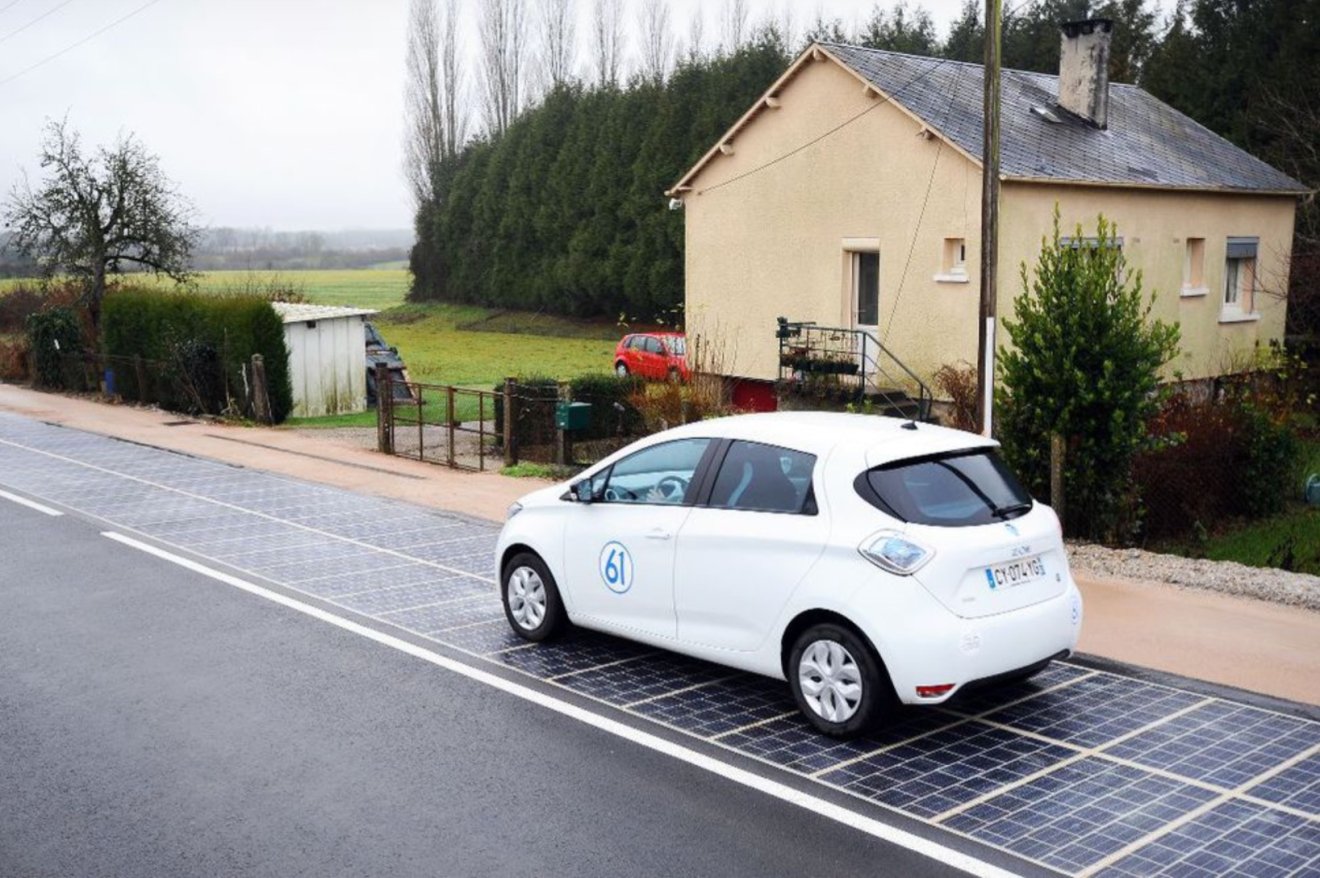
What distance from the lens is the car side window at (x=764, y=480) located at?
7.39 metres

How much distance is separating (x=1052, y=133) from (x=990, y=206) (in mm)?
11693

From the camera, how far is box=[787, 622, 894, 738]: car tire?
22.6 ft

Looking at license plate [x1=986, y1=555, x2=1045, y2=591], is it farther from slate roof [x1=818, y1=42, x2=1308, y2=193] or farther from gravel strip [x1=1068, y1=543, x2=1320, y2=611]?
slate roof [x1=818, y1=42, x2=1308, y2=193]


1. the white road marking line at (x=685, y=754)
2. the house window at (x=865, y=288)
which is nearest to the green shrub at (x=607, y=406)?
the house window at (x=865, y=288)

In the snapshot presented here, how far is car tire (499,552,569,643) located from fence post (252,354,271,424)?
16.7m

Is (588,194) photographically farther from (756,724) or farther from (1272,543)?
(756,724)

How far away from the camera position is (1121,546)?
41.9ft

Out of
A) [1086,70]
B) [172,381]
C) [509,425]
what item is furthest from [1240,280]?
[172,381]

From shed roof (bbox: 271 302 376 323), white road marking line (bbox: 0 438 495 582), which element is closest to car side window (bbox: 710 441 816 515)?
white road marking line (bbox: 0 438 495 582)

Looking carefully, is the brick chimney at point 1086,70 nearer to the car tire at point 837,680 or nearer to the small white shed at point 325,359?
the small white shed at point 325,359

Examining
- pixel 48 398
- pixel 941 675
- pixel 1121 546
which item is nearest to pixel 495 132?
pixel 48 398

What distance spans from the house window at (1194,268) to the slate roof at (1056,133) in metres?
1.19

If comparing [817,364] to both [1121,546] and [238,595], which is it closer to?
[1121,546]

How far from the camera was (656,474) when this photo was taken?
8.34 m
